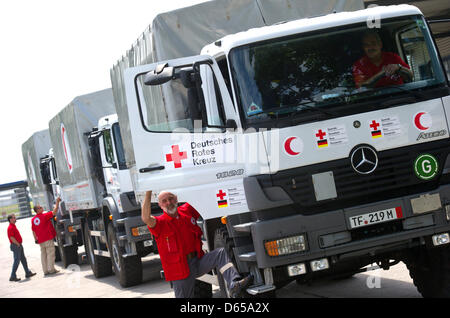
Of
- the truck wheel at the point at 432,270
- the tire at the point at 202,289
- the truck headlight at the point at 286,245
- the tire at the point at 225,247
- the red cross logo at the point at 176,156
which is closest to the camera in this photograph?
the truck headlight at the point at 286,245

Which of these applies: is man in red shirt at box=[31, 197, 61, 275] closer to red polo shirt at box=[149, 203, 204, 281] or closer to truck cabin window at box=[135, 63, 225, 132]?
truck cabin window at box=[135, 63, 225, 132]

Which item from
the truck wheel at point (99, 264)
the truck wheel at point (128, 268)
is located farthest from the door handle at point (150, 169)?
the truck wheel at point (99, 264)

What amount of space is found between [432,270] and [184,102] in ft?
9.70

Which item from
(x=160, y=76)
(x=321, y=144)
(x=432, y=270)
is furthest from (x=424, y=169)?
Result: (x=160, y=76)

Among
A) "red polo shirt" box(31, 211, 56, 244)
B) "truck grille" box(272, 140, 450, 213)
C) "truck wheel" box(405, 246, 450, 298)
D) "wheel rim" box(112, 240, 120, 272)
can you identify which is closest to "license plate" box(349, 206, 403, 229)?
"truck grille" box(272, 140, 450, 213)

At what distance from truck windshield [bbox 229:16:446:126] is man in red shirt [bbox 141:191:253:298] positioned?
45.3 inches

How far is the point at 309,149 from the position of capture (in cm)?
621

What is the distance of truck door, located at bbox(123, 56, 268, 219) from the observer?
21.0ft

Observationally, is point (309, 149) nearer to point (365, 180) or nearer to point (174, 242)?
point (365, 180)

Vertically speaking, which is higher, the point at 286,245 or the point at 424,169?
the point at 424,169

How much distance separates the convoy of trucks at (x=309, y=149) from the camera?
6172 millimetres

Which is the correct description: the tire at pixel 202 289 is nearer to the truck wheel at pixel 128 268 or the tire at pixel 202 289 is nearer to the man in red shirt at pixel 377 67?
the man in red shirt at pixel 377 67

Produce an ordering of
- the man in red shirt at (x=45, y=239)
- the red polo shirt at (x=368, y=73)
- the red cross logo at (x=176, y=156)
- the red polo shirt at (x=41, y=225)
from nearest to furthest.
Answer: the red polo shirt at (x=368, y=73) < the red cross logo at (x=176, y=156) < the man in red shirt at (x=45, y=239) < the red polo shirt at (x=41, y=225)

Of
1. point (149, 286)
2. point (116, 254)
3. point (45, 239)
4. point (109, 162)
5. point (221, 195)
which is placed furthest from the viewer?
point (45, 239)
